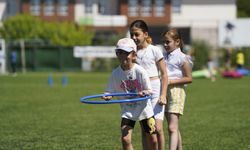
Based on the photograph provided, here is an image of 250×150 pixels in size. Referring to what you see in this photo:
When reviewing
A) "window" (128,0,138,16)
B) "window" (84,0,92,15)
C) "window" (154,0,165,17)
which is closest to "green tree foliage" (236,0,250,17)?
"window" (154,0,165,17)

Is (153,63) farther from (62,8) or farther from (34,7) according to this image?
(34,7)

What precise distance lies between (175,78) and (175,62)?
0.22 meters

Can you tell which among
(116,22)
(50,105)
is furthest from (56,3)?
(50,105)

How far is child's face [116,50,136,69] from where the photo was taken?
24.5 ft

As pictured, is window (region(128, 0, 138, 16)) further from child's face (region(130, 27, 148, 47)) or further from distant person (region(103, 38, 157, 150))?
distant person (region(103, 38, 157, 150))

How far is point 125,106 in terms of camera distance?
7703 mm

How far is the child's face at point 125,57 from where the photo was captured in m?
7.47

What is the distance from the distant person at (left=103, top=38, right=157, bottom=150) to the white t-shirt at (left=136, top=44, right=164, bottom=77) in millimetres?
Result: 410

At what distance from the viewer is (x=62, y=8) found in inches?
2501

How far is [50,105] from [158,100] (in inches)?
454

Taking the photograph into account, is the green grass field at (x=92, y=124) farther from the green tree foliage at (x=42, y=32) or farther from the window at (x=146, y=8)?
the window at (x=146, y=8)

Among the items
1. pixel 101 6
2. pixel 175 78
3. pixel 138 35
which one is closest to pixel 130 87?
pixel 138 35

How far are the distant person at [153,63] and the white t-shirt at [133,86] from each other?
0.36 m

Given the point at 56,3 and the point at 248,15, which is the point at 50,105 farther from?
the point at 248,15
